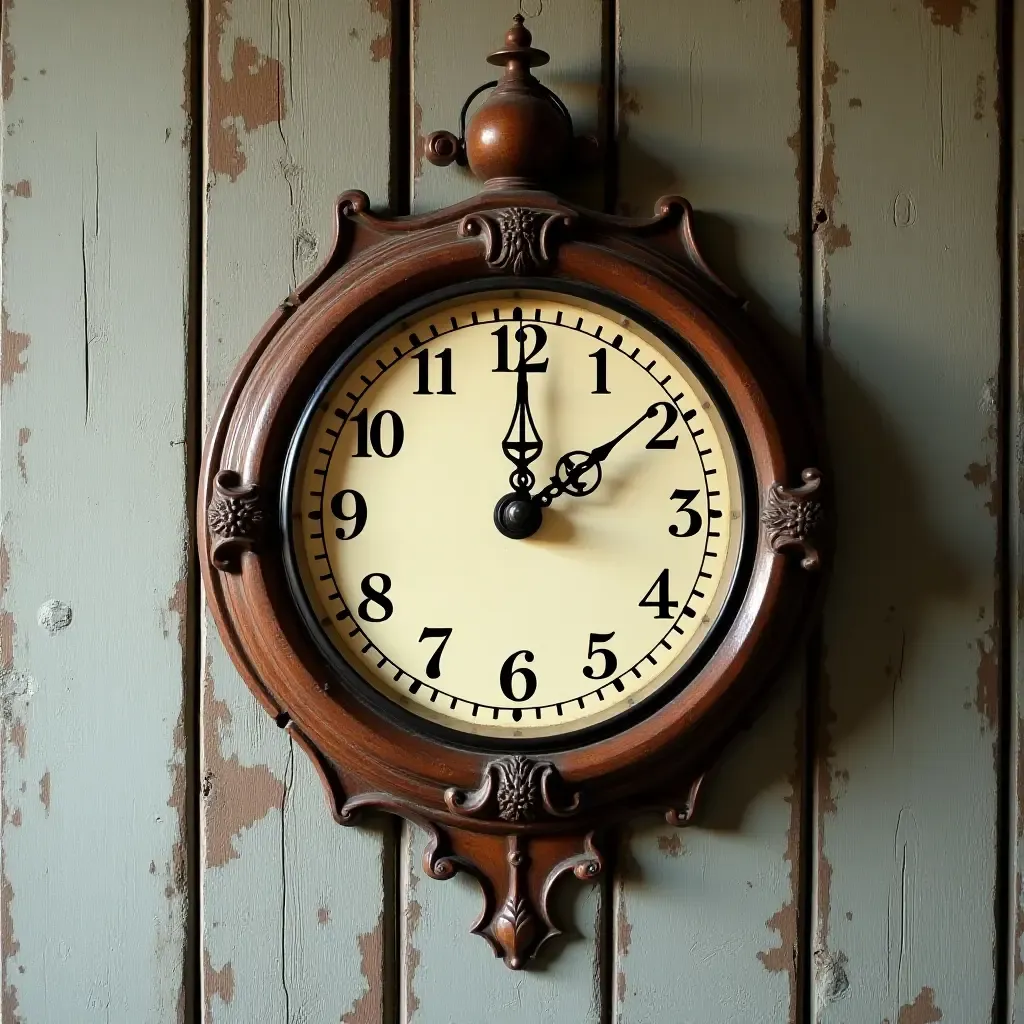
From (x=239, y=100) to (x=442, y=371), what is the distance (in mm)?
289

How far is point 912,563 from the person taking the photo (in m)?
0.80

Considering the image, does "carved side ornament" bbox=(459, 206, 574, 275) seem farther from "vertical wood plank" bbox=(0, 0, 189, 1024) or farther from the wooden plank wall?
"vertical wood plank" bbox=(0, 0, 189, 1024)

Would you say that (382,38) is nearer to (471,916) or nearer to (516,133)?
(516,133)

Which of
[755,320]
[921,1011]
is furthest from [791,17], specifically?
[921,1011]

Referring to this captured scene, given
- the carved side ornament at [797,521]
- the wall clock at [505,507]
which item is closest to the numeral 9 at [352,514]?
the wall clock at [505,507]

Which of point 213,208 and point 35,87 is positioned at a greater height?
point 35,87

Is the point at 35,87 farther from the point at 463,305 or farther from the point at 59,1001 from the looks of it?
the point at 59,1001

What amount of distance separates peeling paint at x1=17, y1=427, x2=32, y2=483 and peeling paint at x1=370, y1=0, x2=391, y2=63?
43cm

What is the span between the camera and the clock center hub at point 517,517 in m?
0.75

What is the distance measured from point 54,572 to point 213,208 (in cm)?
33

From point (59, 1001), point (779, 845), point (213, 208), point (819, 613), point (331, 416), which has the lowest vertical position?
point (59, 1001)

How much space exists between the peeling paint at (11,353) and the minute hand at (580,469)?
449 millimetres

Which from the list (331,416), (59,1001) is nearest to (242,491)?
(331,416)

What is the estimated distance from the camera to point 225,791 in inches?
31.4
